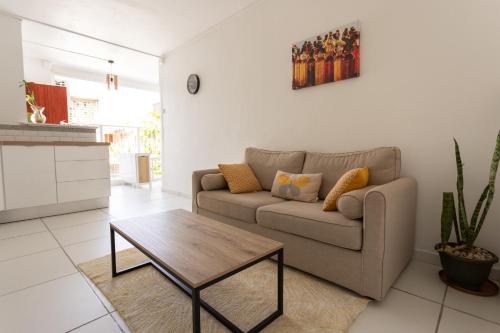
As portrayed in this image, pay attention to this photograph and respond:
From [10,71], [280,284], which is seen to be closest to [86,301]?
[280,284]

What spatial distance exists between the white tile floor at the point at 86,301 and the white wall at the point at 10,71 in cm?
213

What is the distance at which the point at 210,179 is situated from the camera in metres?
2.52

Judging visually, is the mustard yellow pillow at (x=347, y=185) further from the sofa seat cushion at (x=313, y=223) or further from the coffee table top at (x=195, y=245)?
the coffee table top at (x=195, y=245)

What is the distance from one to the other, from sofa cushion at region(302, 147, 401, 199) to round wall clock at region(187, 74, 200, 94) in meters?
2.33

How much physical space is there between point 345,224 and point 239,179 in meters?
1.26

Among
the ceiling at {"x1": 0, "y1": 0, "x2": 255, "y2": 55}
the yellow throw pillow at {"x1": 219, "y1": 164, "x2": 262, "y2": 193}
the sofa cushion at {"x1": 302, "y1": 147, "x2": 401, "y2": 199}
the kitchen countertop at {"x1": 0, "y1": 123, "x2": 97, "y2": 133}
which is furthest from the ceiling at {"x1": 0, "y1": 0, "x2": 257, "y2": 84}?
the sofa cushion at {"x1": 302, "y1": 147, "x2": 401, "y2": 199}

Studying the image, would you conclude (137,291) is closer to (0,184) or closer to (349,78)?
(349,78)

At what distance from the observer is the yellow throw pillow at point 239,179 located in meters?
2.43

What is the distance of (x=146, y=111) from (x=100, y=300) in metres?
7.94

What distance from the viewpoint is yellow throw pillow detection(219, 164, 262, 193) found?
95.8 inches

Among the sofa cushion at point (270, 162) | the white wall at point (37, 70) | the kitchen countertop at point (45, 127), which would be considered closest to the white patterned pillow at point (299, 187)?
the sofa cushion at point (270, 162)

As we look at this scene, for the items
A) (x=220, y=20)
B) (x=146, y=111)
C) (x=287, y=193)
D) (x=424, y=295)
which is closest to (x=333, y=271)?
(x=424, y=295)

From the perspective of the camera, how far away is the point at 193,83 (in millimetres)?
3924

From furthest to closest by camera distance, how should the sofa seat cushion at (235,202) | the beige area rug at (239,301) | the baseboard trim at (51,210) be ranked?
the baseboard trim at (51,210) < the sofa seat cushion at (235,202) < the beige area rug at (239,301)
